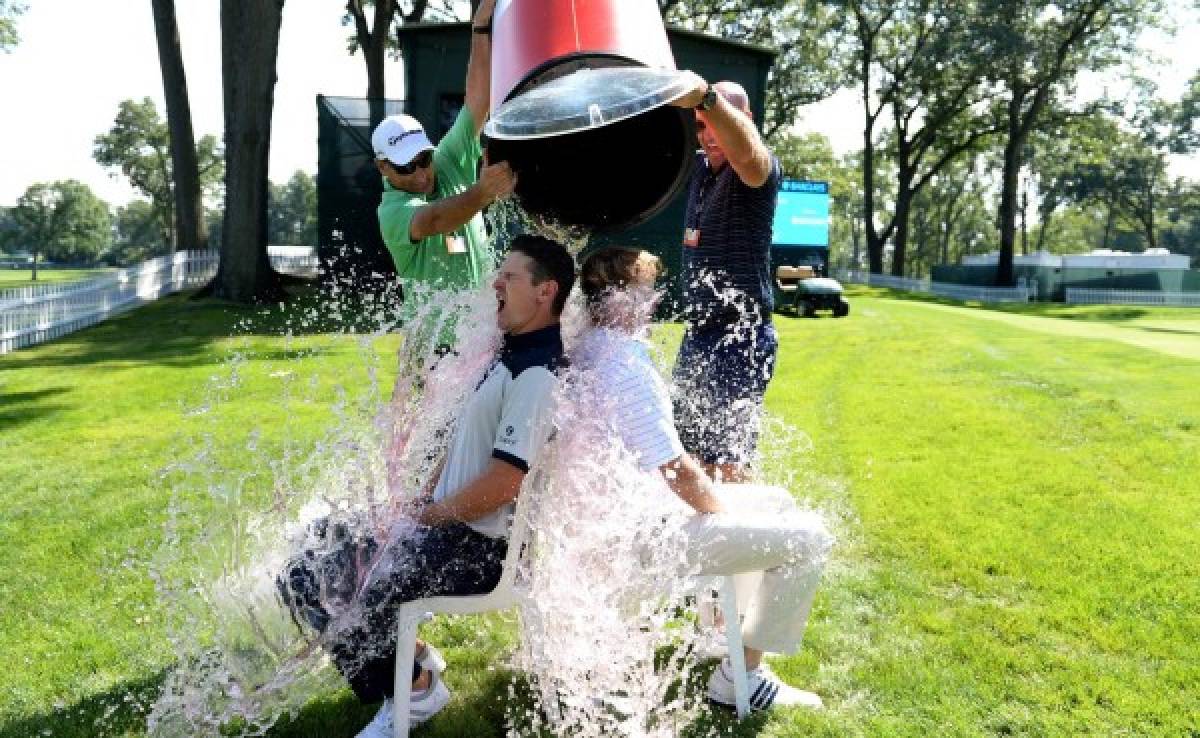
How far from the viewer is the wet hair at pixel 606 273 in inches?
118

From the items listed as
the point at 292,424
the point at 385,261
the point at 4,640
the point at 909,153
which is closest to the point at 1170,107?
the point at 909,153

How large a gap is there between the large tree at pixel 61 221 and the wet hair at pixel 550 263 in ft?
345

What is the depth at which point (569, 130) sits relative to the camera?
→ 93.0 inches

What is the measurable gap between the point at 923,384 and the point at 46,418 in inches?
350

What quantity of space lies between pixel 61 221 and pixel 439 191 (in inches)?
4536

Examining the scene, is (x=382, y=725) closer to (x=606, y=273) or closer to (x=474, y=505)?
(x=474, y=505)

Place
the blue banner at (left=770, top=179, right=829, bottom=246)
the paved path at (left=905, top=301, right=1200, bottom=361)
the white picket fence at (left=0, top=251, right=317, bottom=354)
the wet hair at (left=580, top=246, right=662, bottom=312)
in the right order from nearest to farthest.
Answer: the wet hair at (left=580, top=246, right=662, bottom=312) < the white picket fence at (left=0, top=251, right=317, bottom=354) < the paved path at (left=905, top=301, right=1200, bottom=361) < the blue banner at (left=770, top=179, right=829, bottom=246)

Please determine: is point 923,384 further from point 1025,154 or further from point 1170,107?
point 1170,107

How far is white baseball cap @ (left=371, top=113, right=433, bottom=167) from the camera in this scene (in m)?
3.85

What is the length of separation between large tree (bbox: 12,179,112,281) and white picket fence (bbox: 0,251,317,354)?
3337 inches

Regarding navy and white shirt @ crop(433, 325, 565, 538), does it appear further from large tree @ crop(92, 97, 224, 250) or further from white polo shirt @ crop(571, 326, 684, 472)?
large tree @ crop(92, 97, 224, 250)

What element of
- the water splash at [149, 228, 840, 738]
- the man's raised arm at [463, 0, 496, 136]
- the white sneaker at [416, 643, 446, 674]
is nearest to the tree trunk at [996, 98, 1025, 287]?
the man's raised arm at [463, 0, 496, 136]

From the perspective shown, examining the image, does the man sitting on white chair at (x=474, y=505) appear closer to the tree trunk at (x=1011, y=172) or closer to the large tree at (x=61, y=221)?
the tree trunk at (x=1011, y=172)

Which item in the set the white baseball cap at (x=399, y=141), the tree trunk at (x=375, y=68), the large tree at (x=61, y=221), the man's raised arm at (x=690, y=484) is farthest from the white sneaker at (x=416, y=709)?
the large tree at (x=61, y=221)
